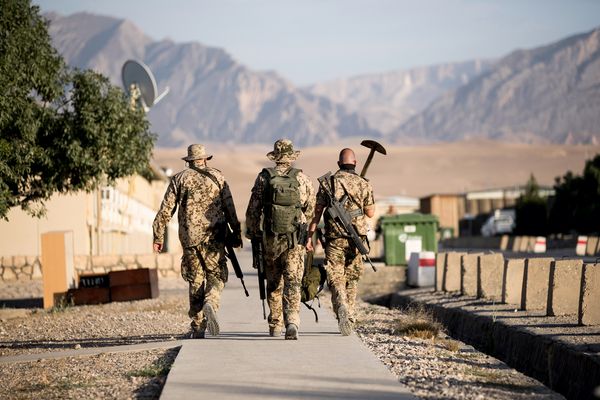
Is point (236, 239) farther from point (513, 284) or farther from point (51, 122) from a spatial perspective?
point (51, 122)

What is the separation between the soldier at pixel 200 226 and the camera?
13.2 metres

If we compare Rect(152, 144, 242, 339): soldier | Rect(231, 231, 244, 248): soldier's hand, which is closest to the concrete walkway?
Rect(152, 144, 242, 339): soldier

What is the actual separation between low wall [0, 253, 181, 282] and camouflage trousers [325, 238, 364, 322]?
16435mm

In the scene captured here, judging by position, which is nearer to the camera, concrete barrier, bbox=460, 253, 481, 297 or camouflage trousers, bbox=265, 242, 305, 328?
camouflage trousers, bbox=265, 242, 305, 328

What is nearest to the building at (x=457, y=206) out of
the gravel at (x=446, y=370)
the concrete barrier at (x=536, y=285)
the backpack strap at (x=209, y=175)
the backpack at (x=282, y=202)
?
the concrete barrier at (x=536, y=285)

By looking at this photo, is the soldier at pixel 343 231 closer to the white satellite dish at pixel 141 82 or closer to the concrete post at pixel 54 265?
the concrete post at pixel 54 265

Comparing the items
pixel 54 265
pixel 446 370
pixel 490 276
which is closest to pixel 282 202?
pixel 446 370

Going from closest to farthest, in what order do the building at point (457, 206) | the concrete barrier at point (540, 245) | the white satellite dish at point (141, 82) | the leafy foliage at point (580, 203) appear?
the white satellite dish at point (141, 82), the concrete barrier at point (540, 245), the leafy foliage at point (580, 203), the building at point (457, 206)

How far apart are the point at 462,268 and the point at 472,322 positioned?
424 centimetres

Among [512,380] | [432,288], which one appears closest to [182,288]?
[432,288]

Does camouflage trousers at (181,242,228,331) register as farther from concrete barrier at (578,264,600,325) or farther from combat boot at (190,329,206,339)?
concrete barrier at (578,264,600,325)

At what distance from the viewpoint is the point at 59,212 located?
121 feet

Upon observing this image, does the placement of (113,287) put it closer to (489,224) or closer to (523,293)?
(523,293)

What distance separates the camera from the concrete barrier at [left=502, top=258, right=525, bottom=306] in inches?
699
